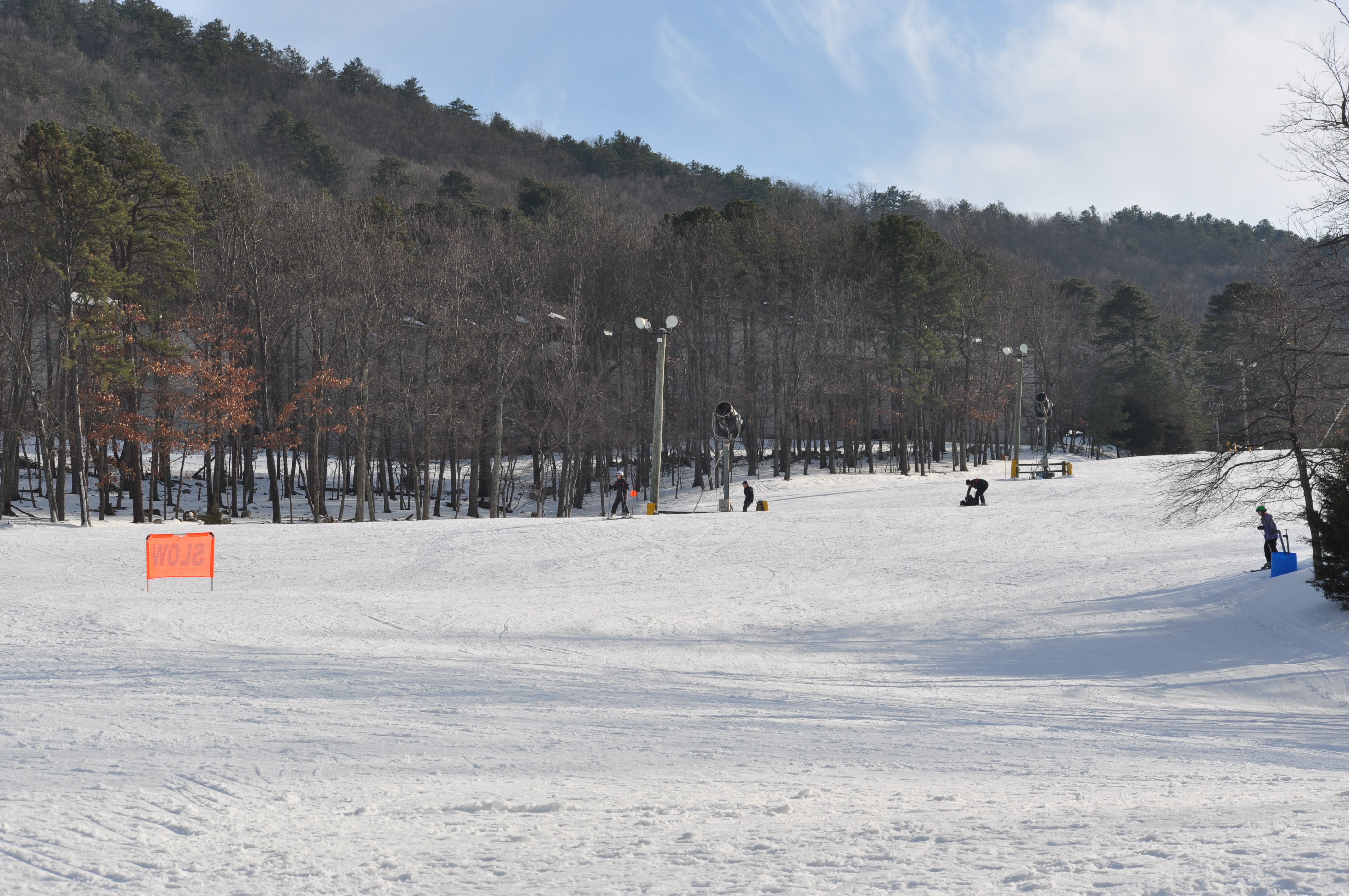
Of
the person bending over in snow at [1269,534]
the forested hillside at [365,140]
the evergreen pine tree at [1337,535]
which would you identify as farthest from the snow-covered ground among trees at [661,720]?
the forested hillside at [365,140]

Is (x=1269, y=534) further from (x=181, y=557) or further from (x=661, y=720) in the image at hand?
(x=181, y=557)

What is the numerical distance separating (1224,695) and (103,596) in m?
17.3

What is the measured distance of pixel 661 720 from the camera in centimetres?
861

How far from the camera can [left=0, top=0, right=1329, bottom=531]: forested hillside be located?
101 feet

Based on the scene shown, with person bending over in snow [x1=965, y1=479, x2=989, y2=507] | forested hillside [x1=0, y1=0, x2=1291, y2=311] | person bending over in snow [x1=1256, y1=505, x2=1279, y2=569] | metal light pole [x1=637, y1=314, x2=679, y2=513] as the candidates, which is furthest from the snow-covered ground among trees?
forested hillside [x1=0, y1=0, x2=1291, y2=311]

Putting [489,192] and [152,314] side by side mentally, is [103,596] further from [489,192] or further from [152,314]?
[489,192]

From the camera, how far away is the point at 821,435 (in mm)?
58969

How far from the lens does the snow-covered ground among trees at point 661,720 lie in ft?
15.1

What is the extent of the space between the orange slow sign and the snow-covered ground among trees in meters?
0.46

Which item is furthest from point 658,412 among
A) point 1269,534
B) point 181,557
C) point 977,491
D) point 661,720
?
point 661,720

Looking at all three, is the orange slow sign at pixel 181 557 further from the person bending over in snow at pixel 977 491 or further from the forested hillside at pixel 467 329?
the person bending over in snow at pixel 977 491

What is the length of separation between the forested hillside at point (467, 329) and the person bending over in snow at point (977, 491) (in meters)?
7.59

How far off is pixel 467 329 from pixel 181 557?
80.7ft

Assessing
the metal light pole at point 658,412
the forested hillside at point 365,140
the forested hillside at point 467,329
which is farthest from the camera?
the forested hillside at point 365,140
